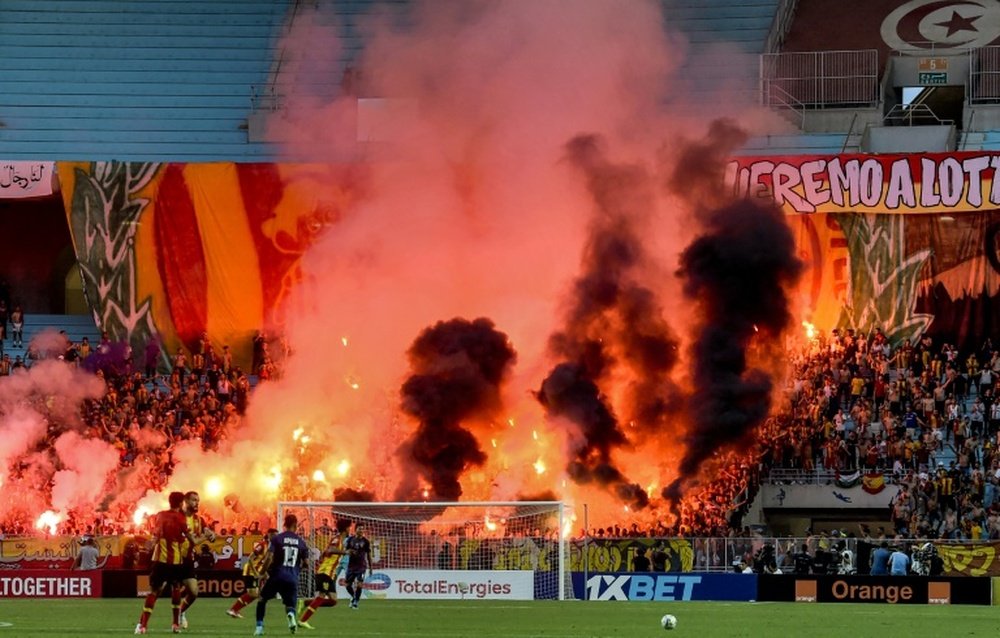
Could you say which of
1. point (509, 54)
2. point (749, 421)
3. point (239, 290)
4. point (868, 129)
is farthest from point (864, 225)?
point (239, 290)

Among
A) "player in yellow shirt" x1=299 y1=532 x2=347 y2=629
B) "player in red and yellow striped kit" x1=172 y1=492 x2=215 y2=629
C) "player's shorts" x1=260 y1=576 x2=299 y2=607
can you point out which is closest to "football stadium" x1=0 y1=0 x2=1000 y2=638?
"player in yellow shirt" x1=299 y1=532 x2=347 y2=629

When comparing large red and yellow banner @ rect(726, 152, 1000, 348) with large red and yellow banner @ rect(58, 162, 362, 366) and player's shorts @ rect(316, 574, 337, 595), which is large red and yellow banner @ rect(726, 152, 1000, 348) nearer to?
large red and yellow banner @ rect(58, 162, 362, 366)

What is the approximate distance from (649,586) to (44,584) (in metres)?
11.8

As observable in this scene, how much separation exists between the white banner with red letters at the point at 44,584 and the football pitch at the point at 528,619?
3.80 ft

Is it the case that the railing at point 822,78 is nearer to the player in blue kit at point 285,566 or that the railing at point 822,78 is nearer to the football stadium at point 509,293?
the football stadium at point 509,293

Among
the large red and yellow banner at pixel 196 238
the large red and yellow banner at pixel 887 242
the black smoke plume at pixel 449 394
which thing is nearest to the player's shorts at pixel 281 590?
the black smoke plume at pixel 449 394

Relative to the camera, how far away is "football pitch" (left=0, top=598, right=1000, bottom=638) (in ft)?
77.3

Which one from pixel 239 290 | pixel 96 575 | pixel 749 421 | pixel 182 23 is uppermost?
pixel 182 23

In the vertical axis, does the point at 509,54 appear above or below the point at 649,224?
above

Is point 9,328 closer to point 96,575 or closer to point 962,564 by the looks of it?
point 96,575

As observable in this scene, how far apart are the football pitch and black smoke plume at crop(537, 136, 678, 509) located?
423 inches

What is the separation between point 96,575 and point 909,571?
16.2 m

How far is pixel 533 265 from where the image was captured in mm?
49750

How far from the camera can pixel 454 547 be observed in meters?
35.4
